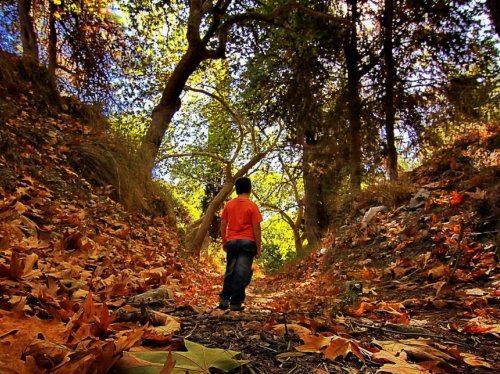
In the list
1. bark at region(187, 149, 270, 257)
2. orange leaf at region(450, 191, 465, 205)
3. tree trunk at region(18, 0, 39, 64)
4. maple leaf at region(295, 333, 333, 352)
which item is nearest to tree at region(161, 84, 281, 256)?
bark at region(187, 149, 270, 257)

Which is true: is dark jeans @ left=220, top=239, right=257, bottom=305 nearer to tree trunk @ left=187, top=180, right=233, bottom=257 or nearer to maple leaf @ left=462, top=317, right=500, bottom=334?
maple leaf @ left=462, top=317, right=500, bottom=334

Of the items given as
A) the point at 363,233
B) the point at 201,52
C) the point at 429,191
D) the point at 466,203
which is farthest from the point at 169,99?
the point at 466,203

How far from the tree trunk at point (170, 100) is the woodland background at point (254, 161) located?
4 cm

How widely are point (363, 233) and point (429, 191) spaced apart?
1.37 meters

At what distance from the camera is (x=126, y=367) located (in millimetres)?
1279

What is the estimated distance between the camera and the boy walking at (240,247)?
4.54m

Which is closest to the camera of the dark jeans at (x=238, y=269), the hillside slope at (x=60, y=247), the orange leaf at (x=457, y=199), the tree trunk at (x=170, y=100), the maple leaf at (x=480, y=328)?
the hillside slope at (x=60, y=247)

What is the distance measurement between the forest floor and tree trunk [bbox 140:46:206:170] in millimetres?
1658

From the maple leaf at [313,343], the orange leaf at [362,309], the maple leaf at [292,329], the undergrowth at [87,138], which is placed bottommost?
the orange leaf at [362,309]

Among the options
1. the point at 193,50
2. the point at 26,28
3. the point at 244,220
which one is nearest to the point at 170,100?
the point at 193,50

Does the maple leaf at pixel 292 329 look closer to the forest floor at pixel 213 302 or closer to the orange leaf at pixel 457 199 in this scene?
the forest floor at pixel 213 302

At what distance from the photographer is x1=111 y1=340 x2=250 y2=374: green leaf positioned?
4.17 ft

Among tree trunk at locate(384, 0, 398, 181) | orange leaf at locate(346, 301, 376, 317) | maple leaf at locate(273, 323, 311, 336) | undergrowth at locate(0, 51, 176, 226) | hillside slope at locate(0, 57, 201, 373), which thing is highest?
tree trunk at locate(384, 0, 398, 181)

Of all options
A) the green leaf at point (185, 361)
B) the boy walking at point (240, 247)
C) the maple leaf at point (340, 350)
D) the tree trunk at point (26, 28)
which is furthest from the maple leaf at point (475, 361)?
the tree trunk at point (26, 28)
